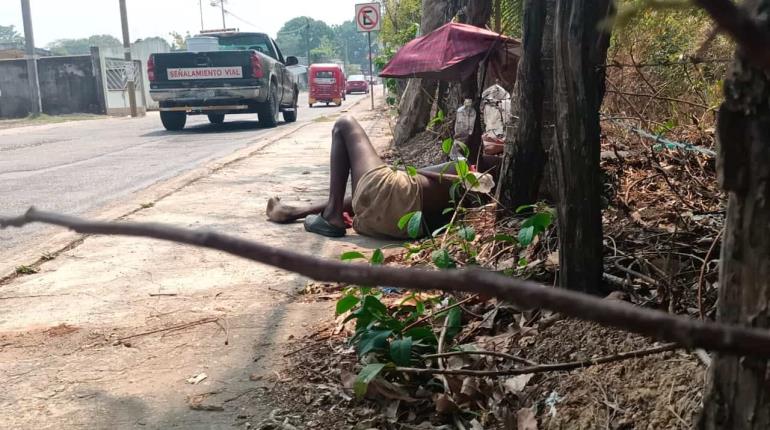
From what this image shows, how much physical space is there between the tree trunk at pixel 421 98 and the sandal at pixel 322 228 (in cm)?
454

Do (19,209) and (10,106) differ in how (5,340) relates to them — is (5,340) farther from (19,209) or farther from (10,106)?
(10,106)

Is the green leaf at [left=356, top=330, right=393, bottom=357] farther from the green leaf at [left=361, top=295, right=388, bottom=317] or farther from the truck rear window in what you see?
the truck rear window

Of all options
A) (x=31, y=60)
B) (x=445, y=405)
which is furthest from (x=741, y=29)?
(x=31, y=60)

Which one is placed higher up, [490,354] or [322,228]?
[490,354]

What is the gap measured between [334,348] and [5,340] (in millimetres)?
1331

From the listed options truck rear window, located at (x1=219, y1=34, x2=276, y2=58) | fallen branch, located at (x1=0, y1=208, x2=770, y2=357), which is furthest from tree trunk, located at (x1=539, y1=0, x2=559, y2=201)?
truck rear window, located at (x1=219, y1=34, x2=276, y2=58)

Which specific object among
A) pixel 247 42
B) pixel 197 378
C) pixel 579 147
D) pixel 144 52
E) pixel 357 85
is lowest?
pixel 197 378

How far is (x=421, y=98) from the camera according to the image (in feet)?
31.4

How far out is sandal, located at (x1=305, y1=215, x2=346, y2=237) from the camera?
4613mm

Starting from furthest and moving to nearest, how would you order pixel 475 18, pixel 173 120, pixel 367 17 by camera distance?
pixel 367 17 → pixel 173 120 → pixel 475 18

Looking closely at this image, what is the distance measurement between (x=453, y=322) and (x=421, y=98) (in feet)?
24.3

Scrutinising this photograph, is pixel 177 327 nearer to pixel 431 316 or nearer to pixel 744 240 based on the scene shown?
pixel 431 316

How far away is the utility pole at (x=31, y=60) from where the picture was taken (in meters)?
26.5

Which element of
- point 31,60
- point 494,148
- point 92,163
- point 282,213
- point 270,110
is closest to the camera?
point 282,213
